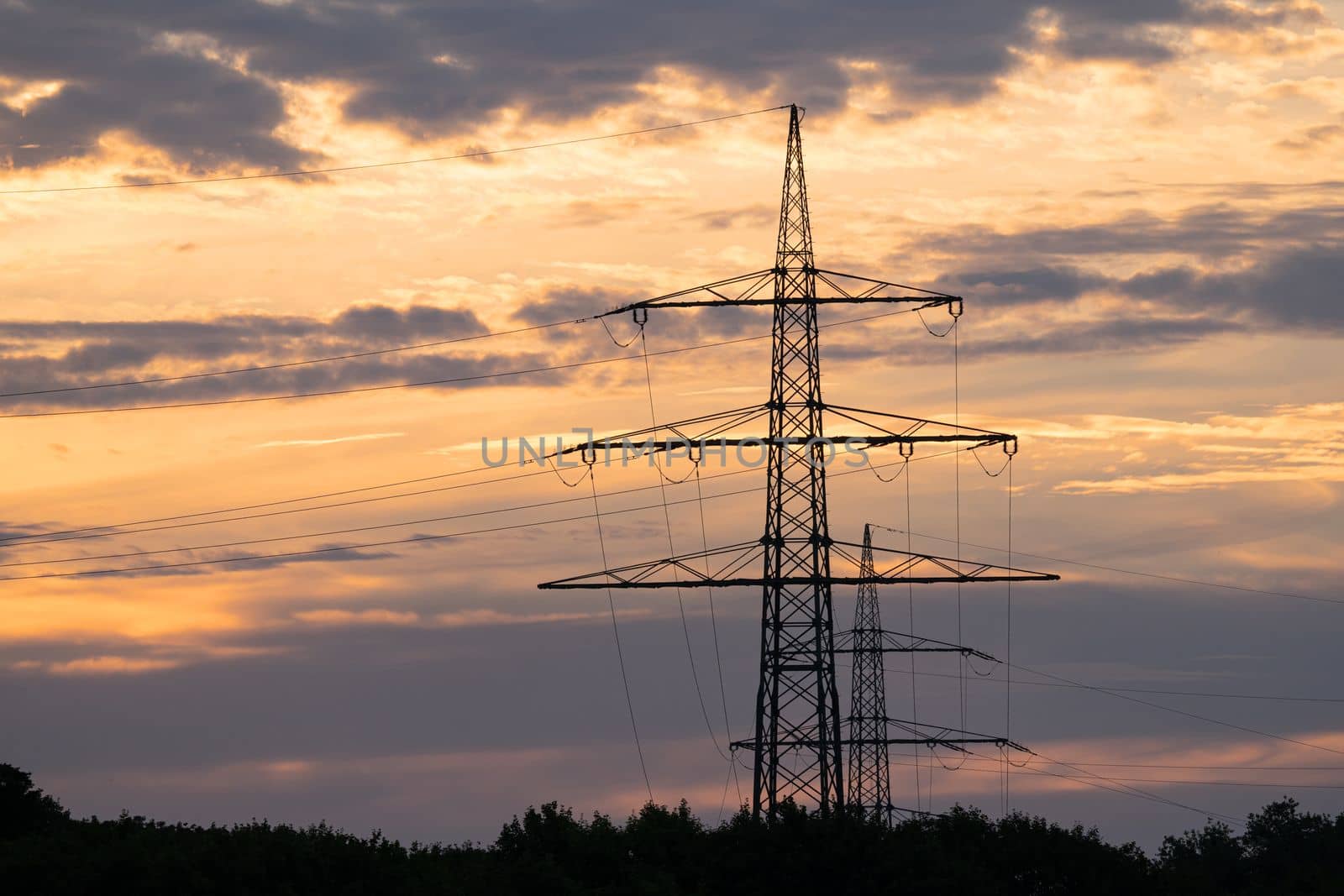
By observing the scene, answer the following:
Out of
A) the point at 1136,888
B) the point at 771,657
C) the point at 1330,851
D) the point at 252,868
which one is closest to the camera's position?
the point at 771,657

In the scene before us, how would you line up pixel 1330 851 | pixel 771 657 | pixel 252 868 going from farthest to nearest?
pixel 1330 851 → pixel 252 868 → pixel 771 657

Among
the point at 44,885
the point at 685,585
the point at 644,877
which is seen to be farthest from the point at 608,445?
the point at 44,885

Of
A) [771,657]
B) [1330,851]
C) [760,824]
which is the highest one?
[771,657]

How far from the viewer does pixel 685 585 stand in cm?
5831

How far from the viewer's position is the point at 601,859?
76.0 metres

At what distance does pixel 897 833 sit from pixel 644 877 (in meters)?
11.5

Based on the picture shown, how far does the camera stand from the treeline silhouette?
206 feet

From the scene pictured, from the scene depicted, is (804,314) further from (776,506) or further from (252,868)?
(252,868)

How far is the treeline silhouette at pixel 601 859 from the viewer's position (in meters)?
62.7

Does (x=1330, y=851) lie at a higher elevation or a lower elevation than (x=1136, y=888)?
lower

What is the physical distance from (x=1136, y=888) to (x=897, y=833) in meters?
13.0

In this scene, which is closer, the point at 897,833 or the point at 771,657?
the point at 771,657

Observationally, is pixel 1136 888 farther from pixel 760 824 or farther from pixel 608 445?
pixel 608 445

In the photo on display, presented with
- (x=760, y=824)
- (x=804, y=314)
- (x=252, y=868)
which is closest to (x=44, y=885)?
(x=252, y=868)
